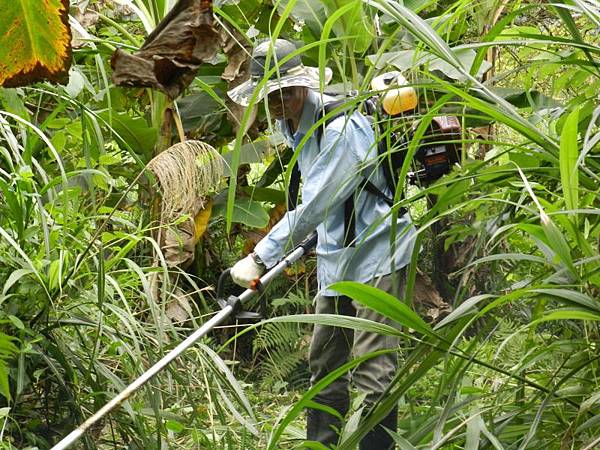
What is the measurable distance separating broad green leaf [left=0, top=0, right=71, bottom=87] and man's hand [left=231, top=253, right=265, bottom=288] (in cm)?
152

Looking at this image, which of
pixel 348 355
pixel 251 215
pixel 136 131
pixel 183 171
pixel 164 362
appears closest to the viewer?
pixel 164 362

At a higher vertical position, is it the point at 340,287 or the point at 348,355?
the point at 340,287

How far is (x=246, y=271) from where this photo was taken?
3420mm

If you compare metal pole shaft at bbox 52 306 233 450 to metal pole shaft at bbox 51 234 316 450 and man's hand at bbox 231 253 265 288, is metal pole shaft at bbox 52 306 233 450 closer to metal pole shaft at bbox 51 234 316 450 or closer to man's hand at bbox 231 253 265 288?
metal pole shaft at bbox 51 234 316 450

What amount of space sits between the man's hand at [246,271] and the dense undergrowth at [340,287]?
143 millimetres

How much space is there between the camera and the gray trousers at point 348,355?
3710 millimetres

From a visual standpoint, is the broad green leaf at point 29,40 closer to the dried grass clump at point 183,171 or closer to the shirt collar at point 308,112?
the dried grass clump at point 183,171

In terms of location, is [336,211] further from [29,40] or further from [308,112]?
[29,40]

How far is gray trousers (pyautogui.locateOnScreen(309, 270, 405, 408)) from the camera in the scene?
371 cm

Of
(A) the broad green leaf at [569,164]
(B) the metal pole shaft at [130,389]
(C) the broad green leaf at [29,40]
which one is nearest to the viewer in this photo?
(A) the broad green leaf at [569,164]

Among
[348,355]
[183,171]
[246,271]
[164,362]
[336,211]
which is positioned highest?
[183,171]

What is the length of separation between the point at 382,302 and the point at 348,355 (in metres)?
2.56

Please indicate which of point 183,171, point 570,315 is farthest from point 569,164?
point 183,171

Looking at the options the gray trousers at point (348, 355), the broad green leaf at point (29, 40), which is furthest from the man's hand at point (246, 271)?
the broad green leaf at point (29, 40)
